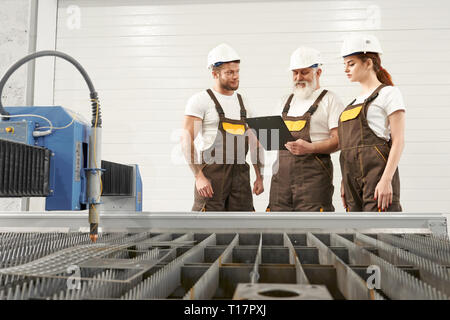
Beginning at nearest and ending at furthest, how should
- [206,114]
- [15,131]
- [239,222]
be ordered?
1. [15,131]
2. [239,222]
3. [206,114]

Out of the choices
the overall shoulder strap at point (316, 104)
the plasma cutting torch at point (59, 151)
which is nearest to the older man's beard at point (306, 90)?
the overall shoulder strap at point (316, 104)

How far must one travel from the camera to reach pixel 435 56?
3.52 metres

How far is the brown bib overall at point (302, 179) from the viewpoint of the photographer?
7.99 feet

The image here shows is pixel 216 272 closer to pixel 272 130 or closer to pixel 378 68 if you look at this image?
pixel 272 130

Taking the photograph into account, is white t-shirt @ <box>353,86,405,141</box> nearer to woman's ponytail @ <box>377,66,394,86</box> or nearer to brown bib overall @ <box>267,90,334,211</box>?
woman's ponytail @ <box>377,66,394,86</box>

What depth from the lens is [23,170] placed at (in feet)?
2.84

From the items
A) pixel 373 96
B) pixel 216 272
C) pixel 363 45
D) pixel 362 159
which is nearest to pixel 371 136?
pixel 362 159

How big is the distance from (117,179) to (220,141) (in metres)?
1.22

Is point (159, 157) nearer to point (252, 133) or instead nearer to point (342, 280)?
point (252, 133)

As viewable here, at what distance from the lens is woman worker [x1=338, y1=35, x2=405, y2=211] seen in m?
2.18

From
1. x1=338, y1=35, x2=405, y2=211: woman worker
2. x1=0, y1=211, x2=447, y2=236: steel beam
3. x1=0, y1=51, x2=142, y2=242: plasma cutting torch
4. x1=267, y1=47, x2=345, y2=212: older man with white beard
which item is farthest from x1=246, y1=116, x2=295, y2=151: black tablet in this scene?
x1=0, y1=51, x2=142, y2=242: plasma cutting torch

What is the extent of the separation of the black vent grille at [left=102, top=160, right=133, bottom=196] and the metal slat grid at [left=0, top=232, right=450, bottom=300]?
584 millimetres
